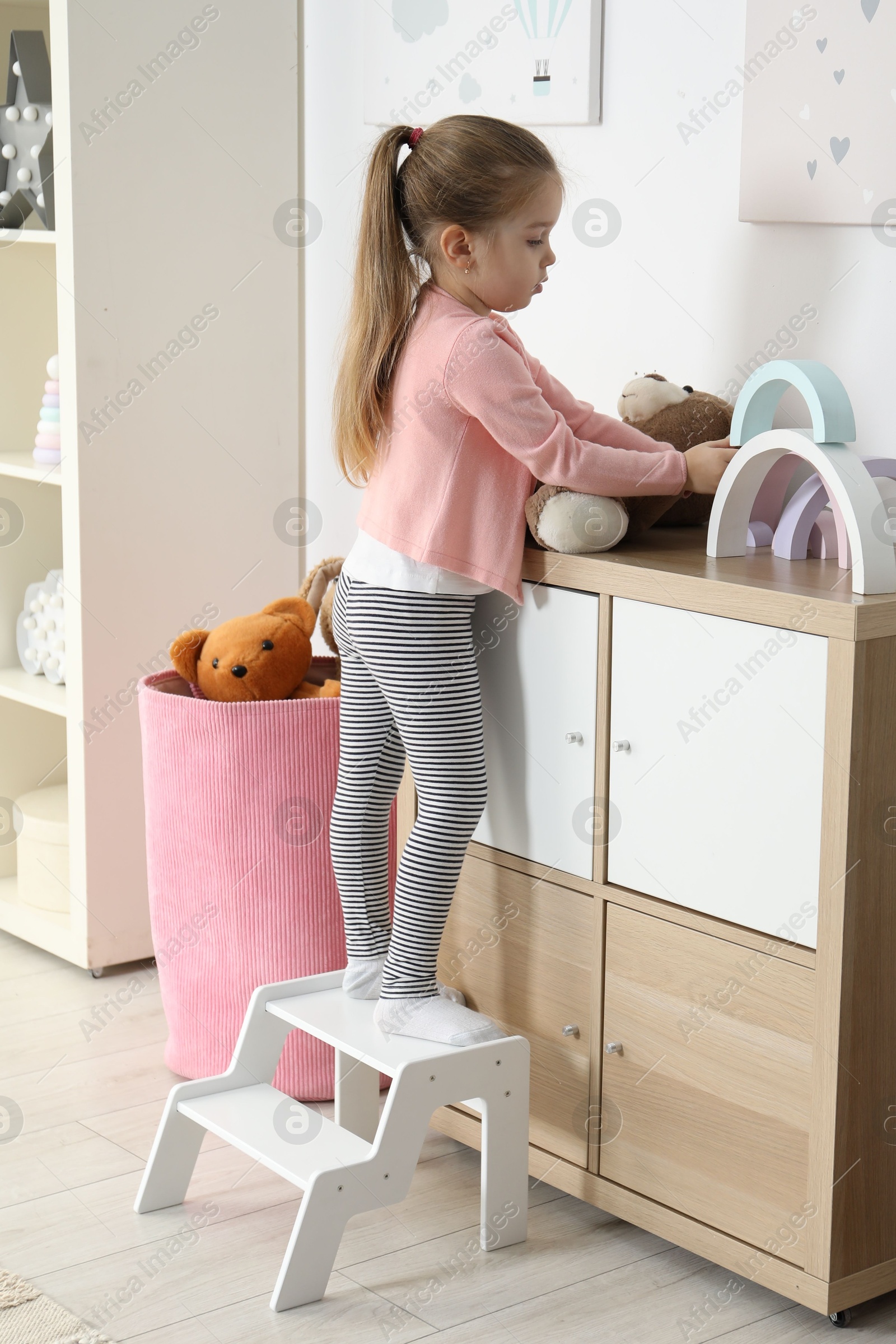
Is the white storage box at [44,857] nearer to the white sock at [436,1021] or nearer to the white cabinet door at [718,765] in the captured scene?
the white sock at [436,1021]

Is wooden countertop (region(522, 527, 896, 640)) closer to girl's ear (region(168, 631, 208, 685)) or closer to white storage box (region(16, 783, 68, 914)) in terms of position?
girl's ear (region(168, 631, 208, 685))

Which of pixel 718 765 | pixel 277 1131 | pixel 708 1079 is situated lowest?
pixel 277 1131

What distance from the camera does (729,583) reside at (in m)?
1.40

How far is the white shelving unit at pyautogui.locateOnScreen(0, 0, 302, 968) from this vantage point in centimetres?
217

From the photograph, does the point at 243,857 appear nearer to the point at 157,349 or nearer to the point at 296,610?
the point at 296,610

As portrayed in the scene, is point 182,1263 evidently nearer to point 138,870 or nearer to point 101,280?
point 138,870

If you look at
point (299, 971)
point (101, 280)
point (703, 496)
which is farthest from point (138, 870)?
point (703, 496)

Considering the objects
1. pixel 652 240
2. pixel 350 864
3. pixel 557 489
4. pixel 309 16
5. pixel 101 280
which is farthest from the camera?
pixel 309 16

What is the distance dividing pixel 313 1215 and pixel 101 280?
1375 millimetres

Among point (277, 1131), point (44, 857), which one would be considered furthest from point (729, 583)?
point (44, 857)

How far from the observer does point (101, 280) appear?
7.16 ft

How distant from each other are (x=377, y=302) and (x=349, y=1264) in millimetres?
1020

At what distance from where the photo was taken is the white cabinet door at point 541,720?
1569mm

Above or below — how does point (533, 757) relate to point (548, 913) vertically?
above
